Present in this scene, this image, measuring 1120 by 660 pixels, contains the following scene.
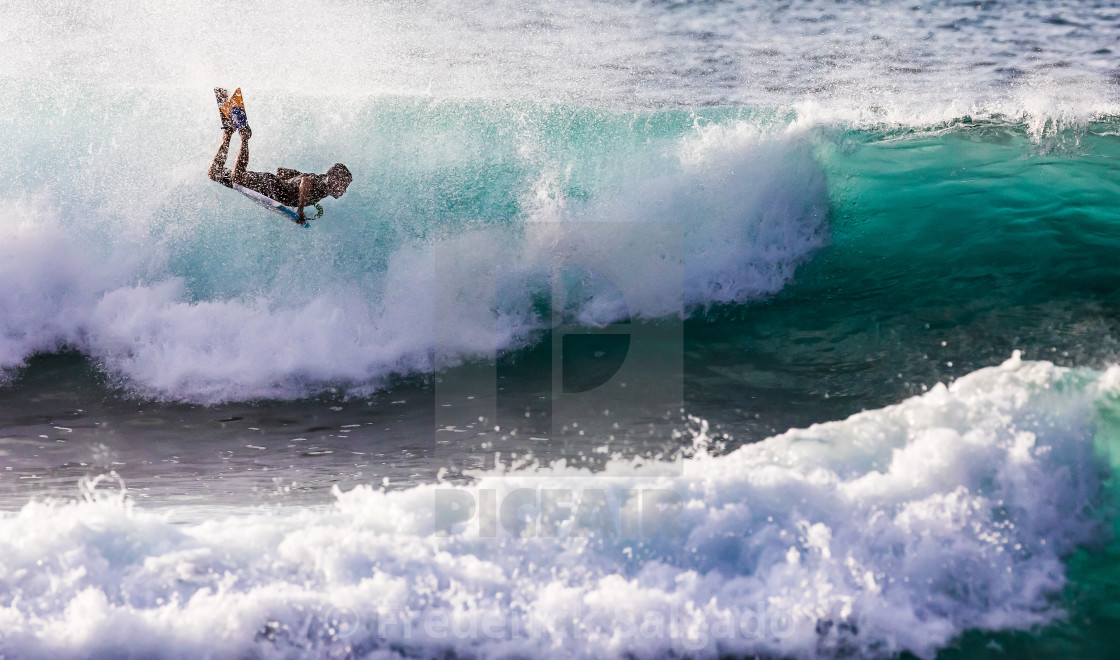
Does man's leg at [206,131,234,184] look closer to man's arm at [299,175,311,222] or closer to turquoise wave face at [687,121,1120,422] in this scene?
man's arm at [299,175,311,222]

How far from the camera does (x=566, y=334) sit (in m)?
4.66

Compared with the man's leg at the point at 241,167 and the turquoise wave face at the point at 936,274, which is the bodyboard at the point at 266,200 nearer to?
the man's leg at the point at 241,167

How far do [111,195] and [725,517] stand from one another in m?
4.46

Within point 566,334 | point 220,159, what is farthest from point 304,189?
point 566,334

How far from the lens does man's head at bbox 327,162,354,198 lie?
188 inches

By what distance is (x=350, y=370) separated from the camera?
4484 mm

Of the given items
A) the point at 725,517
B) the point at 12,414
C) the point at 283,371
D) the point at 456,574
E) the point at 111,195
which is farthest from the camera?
the point at 111,195

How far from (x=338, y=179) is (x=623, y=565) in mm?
3212

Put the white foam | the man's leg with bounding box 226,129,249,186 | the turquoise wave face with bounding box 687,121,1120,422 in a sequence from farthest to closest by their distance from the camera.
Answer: the man's leg with bounding box 226,129,249,186, the turquoise wave face with bounding box 687,121,1120,422, the white foam

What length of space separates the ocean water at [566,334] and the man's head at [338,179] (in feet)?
0.51

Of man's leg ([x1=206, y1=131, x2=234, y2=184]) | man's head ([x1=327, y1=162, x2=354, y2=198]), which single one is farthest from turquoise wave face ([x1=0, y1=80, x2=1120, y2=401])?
man's leg ([x1=206, y1=131, x2=234, y2=184])

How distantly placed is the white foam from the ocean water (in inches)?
0.5

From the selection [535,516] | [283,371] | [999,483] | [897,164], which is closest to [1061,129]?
[897,164]

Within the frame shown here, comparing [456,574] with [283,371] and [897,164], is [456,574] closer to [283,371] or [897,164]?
[283,371]
